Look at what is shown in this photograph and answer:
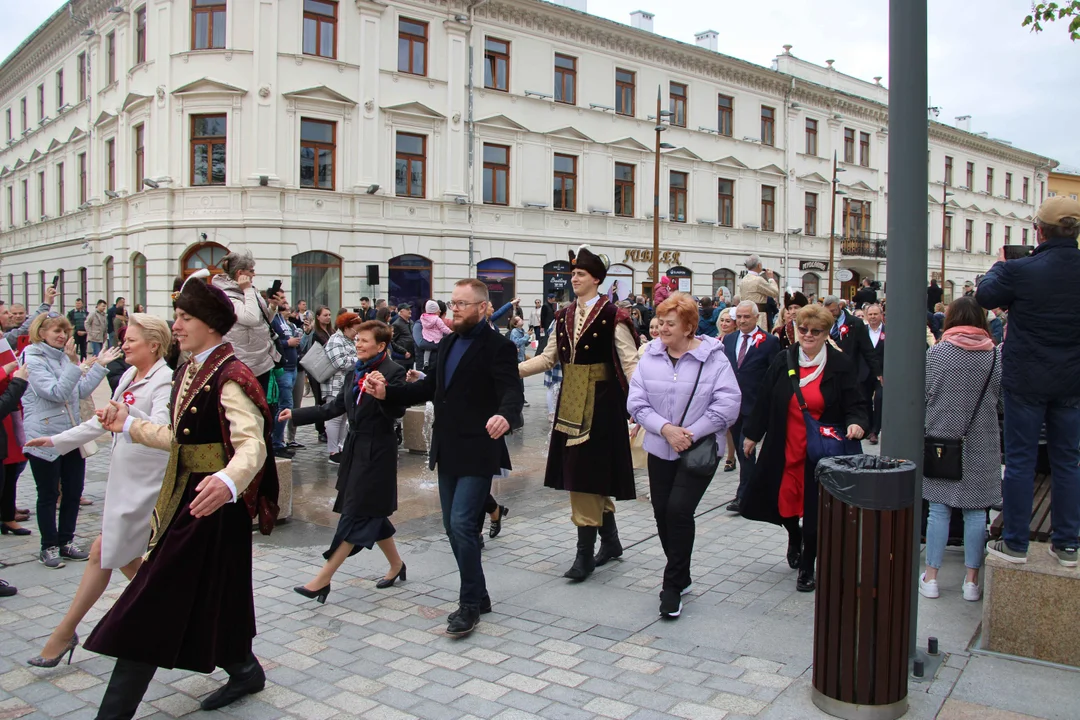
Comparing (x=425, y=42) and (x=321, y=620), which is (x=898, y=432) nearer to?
(x=321, y=620)

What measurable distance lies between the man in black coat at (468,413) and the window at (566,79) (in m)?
26.8

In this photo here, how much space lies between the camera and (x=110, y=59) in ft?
94.9

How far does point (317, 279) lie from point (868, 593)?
23.7 m

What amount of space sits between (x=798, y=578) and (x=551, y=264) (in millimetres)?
25384

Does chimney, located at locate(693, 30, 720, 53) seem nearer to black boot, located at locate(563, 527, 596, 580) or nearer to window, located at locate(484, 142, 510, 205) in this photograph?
window, located at locate(484, 142, 510, 205)

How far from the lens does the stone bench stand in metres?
4.38

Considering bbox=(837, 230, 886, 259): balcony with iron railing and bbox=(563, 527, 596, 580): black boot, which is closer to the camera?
bbox=(563, 527, 596, 580): black boot

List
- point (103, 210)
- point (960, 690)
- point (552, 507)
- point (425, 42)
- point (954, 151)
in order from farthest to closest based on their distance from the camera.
Result: point (954, 151)
point (103, 210)
point (425, 42)
point (552, 507)
point (960, 690)

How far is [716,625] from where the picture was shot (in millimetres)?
5047

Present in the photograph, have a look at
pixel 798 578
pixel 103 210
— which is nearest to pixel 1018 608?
pixel 798 578

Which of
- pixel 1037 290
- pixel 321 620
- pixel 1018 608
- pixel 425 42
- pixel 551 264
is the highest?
pixel 425 42

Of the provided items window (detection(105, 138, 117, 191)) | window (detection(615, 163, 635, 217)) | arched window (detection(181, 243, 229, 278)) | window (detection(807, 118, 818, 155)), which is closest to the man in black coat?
arched window (detection(181, 243, 229, 278))

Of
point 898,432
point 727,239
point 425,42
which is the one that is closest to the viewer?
point 898,432

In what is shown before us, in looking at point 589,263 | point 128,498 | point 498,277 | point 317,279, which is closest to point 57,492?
point 128,498
